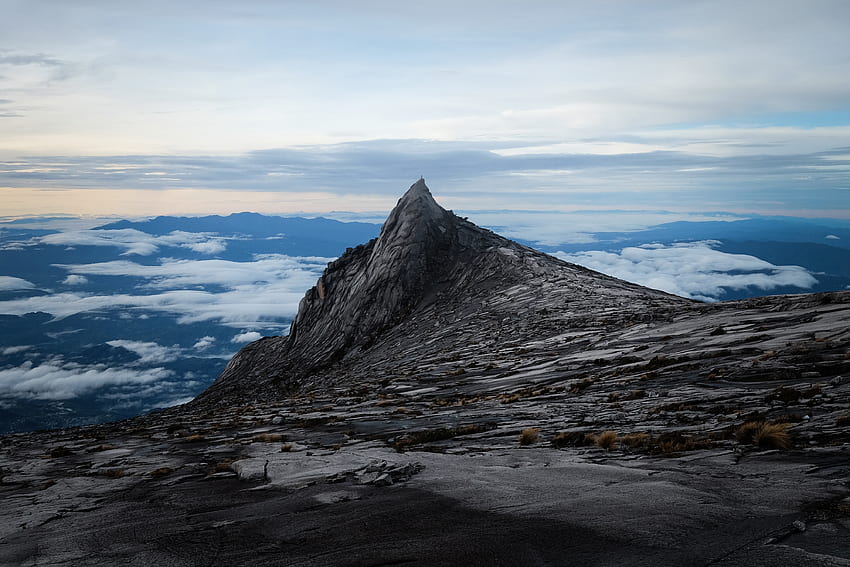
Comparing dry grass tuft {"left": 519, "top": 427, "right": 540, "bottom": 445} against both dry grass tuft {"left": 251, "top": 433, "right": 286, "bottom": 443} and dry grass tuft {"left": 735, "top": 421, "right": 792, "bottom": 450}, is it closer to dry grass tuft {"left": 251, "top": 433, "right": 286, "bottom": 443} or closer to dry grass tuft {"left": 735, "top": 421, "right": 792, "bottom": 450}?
dry grass tuft {"left": 735, "top": 421, "right": 792, "bottom": 450}

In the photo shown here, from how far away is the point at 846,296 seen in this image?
90.9 ft

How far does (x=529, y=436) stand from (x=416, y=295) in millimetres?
48111

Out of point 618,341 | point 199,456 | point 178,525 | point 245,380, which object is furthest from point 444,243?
point 178,525

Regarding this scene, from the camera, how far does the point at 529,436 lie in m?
15.2

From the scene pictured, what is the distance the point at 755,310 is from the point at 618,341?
324 inches

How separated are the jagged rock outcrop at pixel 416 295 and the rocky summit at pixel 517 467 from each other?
45.4 feet

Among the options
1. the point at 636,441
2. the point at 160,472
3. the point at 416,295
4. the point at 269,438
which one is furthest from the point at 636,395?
the point at 416,295

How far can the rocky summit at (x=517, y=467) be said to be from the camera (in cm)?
861

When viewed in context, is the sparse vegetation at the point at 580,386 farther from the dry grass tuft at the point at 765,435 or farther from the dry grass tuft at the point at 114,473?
the dry grass tuft at the point at 114,473

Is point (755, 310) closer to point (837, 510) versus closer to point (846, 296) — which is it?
point (846, 296)

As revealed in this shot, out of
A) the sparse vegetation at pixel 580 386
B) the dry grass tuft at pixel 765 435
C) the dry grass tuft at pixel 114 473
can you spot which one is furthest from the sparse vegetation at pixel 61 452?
the dry grass tuft at pixel 765 435

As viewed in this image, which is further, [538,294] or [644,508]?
[538,294]

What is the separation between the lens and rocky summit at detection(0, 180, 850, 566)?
8.61m

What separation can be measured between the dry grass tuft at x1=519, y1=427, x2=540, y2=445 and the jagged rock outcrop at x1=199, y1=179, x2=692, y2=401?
23.5m
